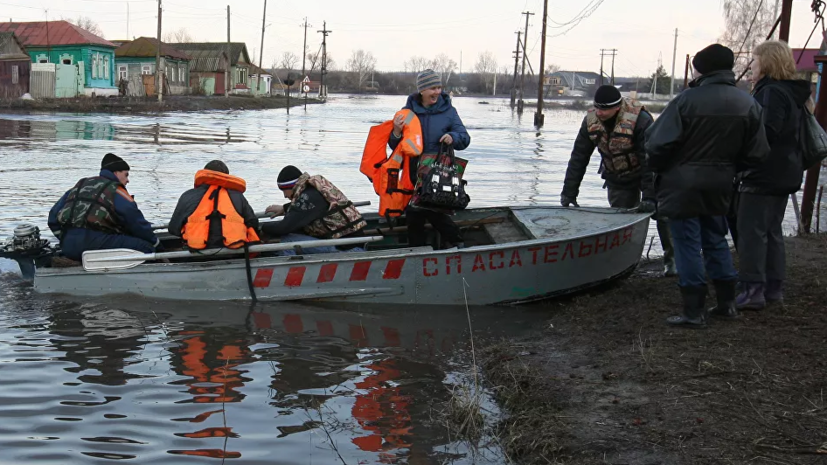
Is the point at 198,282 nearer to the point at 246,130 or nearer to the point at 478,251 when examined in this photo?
the point at 478,251

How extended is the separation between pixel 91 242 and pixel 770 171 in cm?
562

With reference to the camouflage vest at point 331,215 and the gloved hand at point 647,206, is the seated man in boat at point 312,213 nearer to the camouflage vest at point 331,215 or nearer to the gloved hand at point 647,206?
the camouflage vest at point 331,215

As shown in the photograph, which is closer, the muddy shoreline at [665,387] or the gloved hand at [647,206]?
the muddy shoreline at [665,387]

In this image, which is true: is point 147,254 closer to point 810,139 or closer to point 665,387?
point 665,387

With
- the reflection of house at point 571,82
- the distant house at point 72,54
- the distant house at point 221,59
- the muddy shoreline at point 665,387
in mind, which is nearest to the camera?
the muddy shoreline at point 665,387

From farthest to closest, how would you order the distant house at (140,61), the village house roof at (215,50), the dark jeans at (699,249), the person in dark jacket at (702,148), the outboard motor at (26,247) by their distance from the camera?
the village house roof at (215,50)
the distant house at (140,61)
the outboard motor at (26,247)
the dark jeans at (699,249)
the person in dark jacket at (702,148)

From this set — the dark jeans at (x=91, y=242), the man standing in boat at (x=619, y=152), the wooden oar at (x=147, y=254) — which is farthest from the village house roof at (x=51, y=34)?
the man standing in boat at (x=619, y=152)

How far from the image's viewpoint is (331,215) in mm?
7566

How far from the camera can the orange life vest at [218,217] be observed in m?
7.22

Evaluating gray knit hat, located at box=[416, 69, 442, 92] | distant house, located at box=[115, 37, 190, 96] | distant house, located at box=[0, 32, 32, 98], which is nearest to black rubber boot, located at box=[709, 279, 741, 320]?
gray knit hat, located at box=[416, 69, 442, 92]

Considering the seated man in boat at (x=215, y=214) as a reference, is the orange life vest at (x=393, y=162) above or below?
above

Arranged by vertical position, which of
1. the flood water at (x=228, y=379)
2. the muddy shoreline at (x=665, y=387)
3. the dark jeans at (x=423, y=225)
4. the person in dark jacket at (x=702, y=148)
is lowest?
the flood water at (x=228, y=379)

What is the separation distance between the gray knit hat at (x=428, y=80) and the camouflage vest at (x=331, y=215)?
3.96 ft

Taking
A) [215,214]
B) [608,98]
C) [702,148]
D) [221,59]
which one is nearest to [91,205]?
[215,214]
